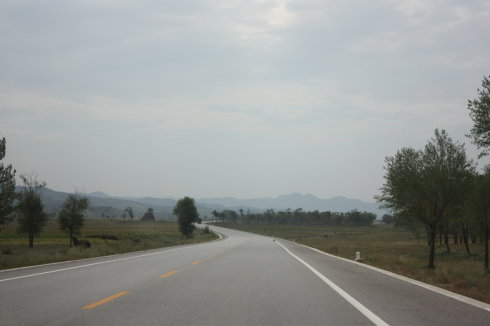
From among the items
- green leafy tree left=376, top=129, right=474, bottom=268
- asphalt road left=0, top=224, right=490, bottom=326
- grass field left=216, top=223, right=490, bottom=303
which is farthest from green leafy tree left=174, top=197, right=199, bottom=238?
asphalt road left=0, top=224, right=490, bottom=326

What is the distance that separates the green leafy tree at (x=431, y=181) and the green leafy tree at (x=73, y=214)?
110 ft

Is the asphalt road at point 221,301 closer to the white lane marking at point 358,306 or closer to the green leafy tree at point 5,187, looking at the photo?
the white lane marking at point 358,306

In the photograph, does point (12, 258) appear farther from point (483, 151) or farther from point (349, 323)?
point (483, 151)

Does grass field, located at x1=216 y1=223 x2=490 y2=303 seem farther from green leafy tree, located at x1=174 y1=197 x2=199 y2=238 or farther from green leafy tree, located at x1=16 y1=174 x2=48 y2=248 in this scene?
green leafy tree, located at x1=174 y1=197 x2=199 y2=238

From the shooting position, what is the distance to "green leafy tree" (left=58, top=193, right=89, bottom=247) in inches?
1982

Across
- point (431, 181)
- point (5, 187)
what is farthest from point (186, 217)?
point (431, 181)

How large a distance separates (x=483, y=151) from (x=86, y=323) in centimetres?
1562

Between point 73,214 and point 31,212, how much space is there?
459 centimetres

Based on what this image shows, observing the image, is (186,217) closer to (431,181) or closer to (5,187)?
(5,187)

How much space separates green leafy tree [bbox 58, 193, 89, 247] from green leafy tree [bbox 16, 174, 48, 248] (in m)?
2.35

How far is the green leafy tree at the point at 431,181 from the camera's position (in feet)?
89.1

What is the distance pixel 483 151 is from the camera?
58.8ft

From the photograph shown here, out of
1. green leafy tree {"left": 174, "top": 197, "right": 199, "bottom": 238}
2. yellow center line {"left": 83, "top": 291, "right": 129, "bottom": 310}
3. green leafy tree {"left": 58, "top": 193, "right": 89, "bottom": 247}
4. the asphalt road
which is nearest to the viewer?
the asphalt road

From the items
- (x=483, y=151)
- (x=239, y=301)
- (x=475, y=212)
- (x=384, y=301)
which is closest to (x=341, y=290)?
(x=384, y=301)
